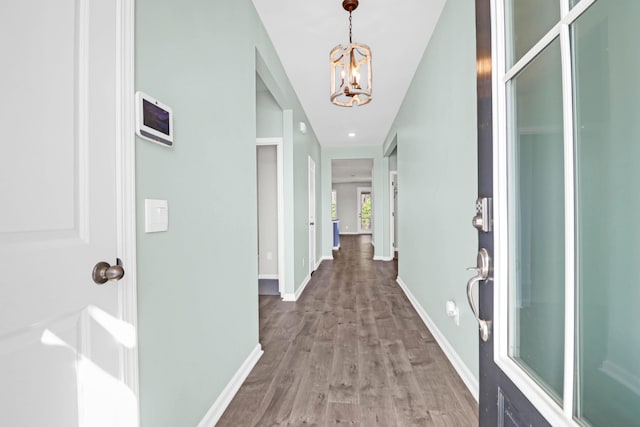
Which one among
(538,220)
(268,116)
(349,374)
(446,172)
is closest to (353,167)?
(268,116)

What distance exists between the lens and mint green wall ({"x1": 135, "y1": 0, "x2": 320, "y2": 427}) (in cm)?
105

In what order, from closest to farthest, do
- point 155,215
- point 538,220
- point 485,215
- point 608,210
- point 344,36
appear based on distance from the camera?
point 608,210 → point 538,220 → point 485,215 → point 155,215 → point 344,36

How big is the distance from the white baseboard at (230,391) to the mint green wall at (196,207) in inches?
1.5

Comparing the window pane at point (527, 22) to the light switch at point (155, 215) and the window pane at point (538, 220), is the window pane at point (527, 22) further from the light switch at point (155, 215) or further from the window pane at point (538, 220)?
the light switch at point (155, 215)

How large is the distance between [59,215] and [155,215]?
1.11 ft

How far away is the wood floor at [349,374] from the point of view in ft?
5.11

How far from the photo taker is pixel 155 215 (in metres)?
1.06

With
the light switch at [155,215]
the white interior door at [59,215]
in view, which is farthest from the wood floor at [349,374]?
the light switch at [155,215]

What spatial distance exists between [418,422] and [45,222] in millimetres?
1727

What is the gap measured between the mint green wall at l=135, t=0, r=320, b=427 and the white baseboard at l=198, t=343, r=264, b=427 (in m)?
0.04

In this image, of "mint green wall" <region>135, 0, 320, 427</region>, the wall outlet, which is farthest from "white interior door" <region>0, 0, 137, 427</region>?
the wall outlet

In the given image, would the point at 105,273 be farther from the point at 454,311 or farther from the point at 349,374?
the point at 454,311

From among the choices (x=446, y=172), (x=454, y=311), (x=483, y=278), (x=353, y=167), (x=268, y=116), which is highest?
(x=353, y=167)

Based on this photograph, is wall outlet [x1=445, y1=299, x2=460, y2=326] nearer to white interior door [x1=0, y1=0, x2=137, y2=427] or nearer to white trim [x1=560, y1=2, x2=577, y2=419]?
white trim [x1=560, y1=2, x2=577, y2=419]
